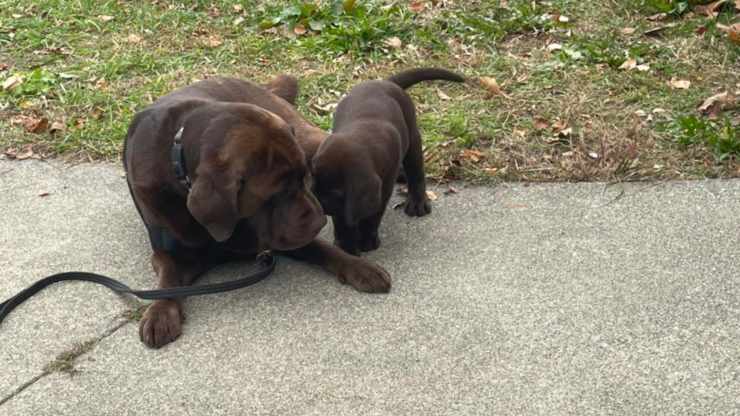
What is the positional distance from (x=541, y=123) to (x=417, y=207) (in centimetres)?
121

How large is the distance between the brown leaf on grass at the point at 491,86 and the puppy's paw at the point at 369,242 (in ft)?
6.07

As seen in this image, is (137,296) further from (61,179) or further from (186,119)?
(61,179)

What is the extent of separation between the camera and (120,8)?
7.68 m

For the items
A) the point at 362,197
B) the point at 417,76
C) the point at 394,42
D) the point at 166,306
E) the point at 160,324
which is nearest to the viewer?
the point at 160,324

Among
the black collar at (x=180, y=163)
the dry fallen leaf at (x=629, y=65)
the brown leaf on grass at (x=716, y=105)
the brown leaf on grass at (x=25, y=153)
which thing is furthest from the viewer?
the dry fallen leaf at (x=629, y=65)

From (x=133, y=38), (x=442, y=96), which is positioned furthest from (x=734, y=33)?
(x=133, y=38)

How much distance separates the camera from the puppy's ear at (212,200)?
3.45m

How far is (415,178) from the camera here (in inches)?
178

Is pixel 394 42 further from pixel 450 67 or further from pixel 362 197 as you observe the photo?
pixel 362 197

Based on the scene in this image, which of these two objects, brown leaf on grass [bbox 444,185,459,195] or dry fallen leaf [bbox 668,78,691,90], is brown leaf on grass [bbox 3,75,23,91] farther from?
dry fallen leaf [bbox 668,78,691,90]

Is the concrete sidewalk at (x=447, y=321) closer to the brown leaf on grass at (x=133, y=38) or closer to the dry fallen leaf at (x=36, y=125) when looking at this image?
the dry fallen leaf at (x=36, y=125)

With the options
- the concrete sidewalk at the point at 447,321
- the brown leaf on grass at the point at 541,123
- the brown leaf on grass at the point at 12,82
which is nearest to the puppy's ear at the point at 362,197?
the concrete sidewalk at the point at 447,321

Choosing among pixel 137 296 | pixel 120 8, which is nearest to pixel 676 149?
pixel 137 296

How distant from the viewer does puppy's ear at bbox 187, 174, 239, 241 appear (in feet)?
11.3
